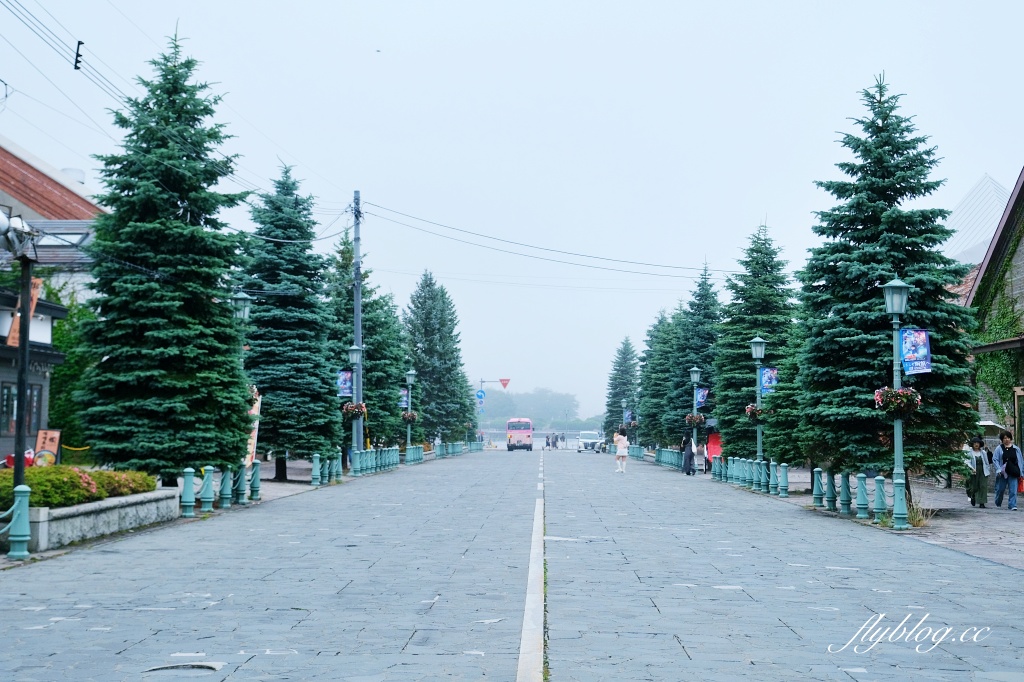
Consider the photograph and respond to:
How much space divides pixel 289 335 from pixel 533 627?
2633cm

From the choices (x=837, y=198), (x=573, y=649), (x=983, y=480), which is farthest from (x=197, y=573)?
(x=983, y=480)

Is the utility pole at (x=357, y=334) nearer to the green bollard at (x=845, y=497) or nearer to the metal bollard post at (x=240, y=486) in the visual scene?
the metal bollard post at (x=240, y=486)

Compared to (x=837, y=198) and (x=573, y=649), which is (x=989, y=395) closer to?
(x=837, y=198)

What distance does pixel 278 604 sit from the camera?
9.74 metres

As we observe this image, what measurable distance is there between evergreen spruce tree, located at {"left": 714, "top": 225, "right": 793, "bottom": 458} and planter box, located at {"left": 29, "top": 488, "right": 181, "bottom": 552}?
23006 mm

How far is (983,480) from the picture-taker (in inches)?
928

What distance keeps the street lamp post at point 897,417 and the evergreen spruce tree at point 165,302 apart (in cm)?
1337

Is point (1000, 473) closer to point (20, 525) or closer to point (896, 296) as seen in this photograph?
point (896, 296)

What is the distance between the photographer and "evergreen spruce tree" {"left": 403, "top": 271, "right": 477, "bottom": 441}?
7712 cm

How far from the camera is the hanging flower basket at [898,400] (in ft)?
63.6

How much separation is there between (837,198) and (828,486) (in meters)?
6.38

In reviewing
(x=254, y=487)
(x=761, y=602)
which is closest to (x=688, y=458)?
(x=254, y=487)

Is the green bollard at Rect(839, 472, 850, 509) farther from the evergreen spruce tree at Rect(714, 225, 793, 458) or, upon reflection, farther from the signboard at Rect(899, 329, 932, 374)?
the evergreen spruce tree at Rect(714, 225, 793, 458)

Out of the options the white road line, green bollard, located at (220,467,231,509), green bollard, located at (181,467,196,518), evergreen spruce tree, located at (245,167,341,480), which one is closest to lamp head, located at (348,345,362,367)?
evergreen spruce tree, located at (245,167,341,480)
